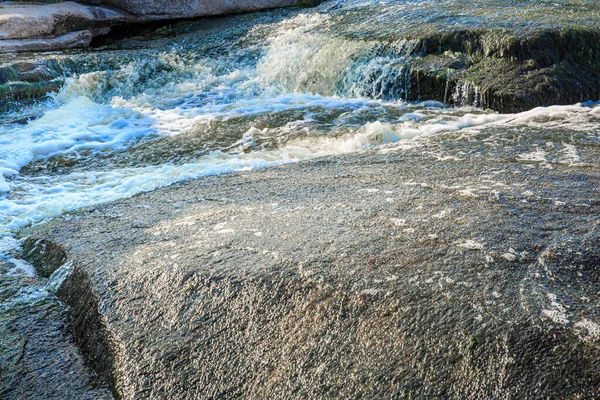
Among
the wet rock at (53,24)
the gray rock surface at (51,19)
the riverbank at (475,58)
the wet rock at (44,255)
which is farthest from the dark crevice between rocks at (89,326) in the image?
the gray rock surface at (51,19)

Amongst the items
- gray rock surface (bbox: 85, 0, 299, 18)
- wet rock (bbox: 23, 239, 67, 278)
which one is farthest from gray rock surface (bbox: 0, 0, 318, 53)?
wet rock (bbox: 23, 239, 67, 278)

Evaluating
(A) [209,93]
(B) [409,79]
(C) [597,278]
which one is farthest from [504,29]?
(C) [597,278]

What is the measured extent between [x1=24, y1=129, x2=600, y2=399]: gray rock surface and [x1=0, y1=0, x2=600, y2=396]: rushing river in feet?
2.50

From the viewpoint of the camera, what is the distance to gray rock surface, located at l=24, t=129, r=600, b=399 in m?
2.08

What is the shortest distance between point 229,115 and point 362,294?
5.66 meters

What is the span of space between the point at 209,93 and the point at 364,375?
24.8 ft

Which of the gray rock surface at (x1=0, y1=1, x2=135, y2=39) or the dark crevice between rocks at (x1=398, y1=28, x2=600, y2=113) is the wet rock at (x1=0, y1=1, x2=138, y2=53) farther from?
the dark crevice between rocks at (x1=398, y1=28, x2=600, y2=113)

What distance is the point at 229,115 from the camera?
25.3ft

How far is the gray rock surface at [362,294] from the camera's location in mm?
2082

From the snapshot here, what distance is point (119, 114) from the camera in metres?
8.27

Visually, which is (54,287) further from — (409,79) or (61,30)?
(61,30)

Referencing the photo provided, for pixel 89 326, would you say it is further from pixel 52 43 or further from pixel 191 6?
pixel 191 6

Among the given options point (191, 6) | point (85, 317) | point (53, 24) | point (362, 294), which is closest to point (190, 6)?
point (191, 6)

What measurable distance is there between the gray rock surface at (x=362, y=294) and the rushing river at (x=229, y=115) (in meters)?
A: 0.76
